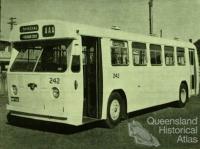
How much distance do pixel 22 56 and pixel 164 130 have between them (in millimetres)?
4187

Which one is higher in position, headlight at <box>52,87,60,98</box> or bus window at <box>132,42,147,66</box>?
bus window at <box>132,42,147,66</box>

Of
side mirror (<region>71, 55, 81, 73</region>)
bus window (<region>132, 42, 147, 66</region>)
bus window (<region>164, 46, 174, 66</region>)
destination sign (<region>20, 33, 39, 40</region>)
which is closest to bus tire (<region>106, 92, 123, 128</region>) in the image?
bus window (<region>132, 42, 147, 66</region>)

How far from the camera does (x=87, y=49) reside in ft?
33.5

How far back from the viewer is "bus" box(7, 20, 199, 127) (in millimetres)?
9078

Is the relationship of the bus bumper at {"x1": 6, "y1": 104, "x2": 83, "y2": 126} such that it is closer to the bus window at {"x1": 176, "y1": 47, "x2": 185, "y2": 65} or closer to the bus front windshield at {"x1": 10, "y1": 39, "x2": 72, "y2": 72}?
the bus front windshield at {"x1": 10, "y1": 39, "x2": 72, "y2": 72}

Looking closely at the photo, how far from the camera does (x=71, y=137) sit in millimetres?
9258

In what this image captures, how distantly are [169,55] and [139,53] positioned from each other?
2.70 meters

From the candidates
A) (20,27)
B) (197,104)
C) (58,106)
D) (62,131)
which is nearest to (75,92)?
(58,106)

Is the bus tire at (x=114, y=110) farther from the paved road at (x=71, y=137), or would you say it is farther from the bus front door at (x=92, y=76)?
the bus front door at (x=92, y=76)

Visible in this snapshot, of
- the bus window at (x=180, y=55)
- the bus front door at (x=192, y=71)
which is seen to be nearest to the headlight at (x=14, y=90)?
the bus window at (x=180, y=55)

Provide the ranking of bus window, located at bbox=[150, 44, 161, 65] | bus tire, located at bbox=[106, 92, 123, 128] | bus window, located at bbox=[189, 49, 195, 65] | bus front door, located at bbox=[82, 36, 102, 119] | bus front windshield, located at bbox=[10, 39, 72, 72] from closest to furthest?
bus front windshield, located at bbox=[10, 39, 72, 72]
bus front door, located at bbox=[82, 36, 102, 119]
bus tire, located at bbox=[106, 92, 123, 128]
bus window, located at bbox=[150, 44, 161, 65]
bus window, located at bbox=[189, 49, 195, 65]

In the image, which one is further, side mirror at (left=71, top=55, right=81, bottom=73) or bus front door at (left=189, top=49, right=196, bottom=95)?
bus front door at (left=189, top=49, right=196, bottom=95)

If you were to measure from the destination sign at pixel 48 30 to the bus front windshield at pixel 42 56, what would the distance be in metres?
0.19

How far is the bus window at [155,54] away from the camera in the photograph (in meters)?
12.9
